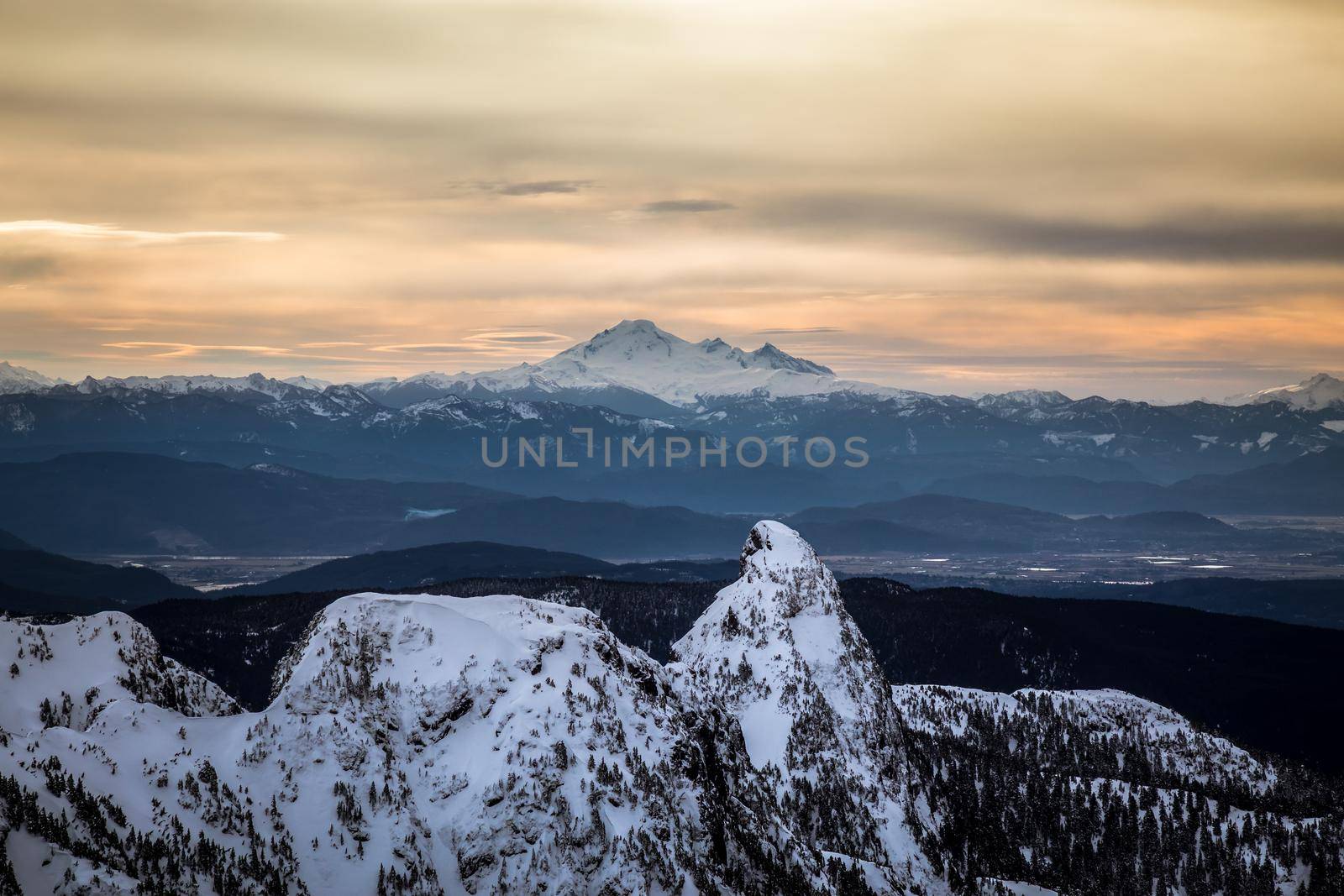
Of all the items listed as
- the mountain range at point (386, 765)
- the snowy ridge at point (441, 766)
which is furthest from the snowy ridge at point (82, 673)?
the snowy ridge at point (441, 766)

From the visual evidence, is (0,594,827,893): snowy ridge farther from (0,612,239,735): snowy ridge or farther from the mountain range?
(0,612,239,735): snowy ridge

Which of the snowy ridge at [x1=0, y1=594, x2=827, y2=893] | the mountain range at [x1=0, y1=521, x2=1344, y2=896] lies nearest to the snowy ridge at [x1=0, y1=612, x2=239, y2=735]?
the mountain range at [x1=0, y1=521, x2=1344, y2=896]

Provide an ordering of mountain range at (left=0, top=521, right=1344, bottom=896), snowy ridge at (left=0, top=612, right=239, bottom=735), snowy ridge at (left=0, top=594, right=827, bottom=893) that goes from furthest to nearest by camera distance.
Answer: snowy ridge at (left=0, top=612, right=239, bottom=735) < snowy ridge at (left=0, top=594, right=827, bottom=893) < mountain range at (left=0, top=521, right=1344, bottom=896)

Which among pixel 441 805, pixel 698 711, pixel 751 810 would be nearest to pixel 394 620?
pixel 441 805

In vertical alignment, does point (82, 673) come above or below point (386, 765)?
above

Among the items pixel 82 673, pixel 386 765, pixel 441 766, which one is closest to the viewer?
pixel 386 765

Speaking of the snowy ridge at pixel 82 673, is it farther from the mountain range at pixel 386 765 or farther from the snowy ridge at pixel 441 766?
the snowy ridge at pixel 441 766

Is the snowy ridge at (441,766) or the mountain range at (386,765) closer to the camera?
the mountain range at (386,765)

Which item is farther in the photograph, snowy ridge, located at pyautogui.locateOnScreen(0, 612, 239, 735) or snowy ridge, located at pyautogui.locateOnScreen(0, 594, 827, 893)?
snowy ridge, located at pyautogui.locateOnScreen(0, 612, 239, 735)

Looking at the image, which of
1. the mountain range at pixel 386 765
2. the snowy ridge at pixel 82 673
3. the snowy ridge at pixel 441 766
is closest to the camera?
the mountain range at pixel 386 765

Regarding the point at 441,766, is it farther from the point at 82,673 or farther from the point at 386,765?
the point at 82,673

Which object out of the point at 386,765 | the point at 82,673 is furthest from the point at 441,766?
the point at 82,673
